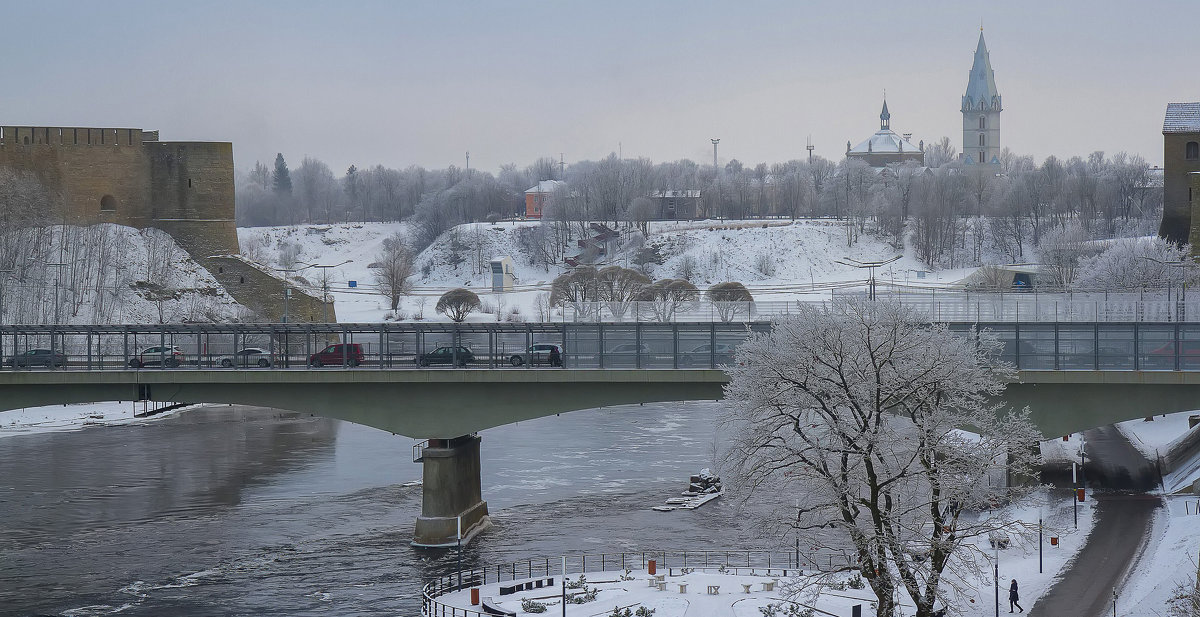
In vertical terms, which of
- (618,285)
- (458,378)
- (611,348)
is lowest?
(458,378)

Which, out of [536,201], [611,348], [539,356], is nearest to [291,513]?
[539,356]

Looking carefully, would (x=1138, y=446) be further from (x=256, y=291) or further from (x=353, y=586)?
(x=256, y=291)

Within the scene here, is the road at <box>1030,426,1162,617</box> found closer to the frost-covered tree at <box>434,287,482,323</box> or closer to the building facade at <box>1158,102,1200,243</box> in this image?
the building facade at <box>1158,102,1200,243</box>

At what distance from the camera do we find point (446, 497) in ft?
140

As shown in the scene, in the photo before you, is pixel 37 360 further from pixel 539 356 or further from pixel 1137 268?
pixel 1137 268

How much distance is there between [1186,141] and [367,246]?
4834 inches

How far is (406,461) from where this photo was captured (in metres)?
58.8

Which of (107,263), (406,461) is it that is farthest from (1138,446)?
(107,263)

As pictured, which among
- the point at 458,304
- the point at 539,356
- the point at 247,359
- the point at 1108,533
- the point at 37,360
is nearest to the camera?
the point at 1108,533

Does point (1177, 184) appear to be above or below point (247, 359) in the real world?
above

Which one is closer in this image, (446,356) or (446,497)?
(446,497)

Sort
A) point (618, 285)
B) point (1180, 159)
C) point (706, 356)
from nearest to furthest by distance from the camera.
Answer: point (706, 356), point (1180, 159), point (618, 285)

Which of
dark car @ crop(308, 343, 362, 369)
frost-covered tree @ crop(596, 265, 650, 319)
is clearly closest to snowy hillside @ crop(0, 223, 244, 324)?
A: frost-covered tree @ crop(596, 265, 650, 319)

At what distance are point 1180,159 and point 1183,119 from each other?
8.62 feet
